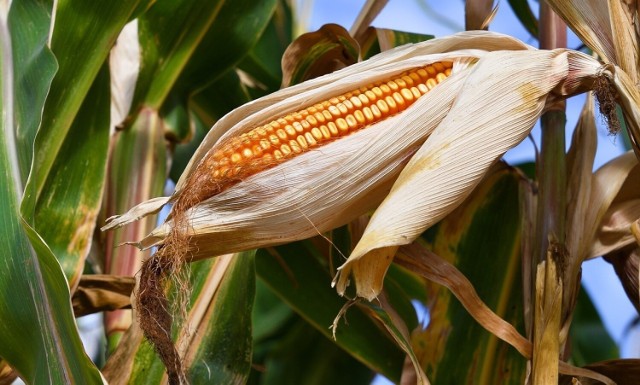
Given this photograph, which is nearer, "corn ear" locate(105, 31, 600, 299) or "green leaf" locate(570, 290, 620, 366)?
"corn ear" locate(105, 31, 600, 299)

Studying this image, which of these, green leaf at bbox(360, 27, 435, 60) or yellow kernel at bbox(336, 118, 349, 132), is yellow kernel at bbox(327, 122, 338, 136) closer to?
yellow kernel at bbox(336, 118, 349, 132)

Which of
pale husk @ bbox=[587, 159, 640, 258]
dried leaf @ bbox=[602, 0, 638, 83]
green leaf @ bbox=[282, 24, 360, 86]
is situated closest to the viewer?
dried leaf @ bbox=[602, 0, 638, 83]

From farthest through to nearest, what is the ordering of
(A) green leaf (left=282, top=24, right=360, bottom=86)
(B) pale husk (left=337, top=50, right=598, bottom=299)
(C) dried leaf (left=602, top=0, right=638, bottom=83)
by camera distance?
(A) green leaf (left=282, top=24, right=360, bottom=86), (C) dried leaf (left=602, top=0, right=638, bottom=83), (B) pale husk (left=337, top=50, right=598, bottom=299)

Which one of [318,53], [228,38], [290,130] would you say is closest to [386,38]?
[318,53]

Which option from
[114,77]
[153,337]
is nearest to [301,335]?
[114,77]

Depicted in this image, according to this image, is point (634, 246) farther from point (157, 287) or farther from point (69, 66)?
point (69, 66)

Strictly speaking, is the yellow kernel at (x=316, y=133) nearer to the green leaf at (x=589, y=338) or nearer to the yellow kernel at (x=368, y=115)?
the yellow kernel at (x=368, y=115)

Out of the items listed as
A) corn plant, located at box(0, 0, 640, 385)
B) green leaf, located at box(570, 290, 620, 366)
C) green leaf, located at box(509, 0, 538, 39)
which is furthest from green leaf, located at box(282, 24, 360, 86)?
green leaf, located at box(570, 290, 620, 366)
